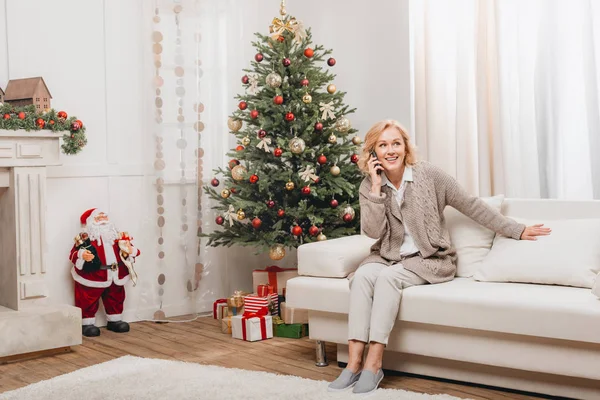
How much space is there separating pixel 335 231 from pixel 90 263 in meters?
1.37

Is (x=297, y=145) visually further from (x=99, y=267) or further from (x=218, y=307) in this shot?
(x=99, y=267)

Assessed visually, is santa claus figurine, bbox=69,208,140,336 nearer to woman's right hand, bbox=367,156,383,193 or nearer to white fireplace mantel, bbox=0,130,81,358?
white fireplace mantel, bbox=0,130,81,358

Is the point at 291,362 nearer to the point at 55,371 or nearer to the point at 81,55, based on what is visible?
the point at 55,371

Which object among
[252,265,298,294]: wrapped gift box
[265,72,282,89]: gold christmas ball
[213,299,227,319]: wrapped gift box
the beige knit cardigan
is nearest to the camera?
the beige knit cardigan

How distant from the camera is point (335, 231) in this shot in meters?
4.32

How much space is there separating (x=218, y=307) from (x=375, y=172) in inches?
67.8

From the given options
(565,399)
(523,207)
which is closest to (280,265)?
(523,207)

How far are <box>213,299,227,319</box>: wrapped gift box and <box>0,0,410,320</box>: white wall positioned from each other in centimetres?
16

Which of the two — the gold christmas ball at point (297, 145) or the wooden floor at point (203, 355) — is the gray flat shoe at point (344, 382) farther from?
the gold christmas ball at point (297, 145)

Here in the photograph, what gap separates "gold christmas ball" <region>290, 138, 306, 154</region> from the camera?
13.7ft

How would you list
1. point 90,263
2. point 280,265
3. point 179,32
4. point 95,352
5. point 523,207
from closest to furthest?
1. point 523,207
2. point 95,352
3. point 90,263
4. point 179,32
5. point 280,265

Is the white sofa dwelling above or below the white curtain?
below

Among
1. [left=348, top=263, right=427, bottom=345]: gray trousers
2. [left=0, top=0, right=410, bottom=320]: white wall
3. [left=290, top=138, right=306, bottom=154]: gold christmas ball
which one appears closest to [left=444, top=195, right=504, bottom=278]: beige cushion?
[left=348, top=263, right=427, bottom=345]: gray trousers

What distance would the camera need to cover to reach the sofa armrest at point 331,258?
3.38 meters
